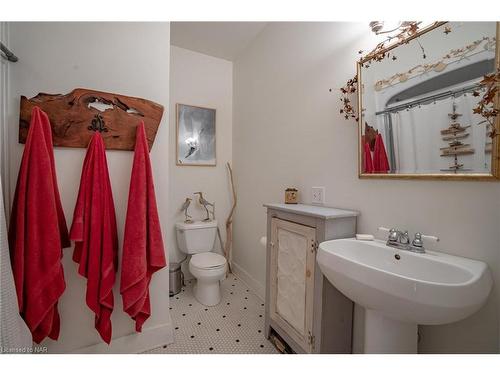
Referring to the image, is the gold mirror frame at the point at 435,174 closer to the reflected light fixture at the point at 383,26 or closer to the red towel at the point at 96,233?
the reflected light fixture at the point at 383,26

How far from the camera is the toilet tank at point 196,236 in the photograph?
2070mm

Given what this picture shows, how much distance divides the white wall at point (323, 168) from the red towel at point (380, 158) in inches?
2.9

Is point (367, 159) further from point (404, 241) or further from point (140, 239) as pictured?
point (140, 239)

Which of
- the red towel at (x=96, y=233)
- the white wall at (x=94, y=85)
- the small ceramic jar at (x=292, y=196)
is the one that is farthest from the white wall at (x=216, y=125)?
the small ceramic jar at (x=292, y=196)

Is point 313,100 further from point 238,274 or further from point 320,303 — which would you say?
point 238,274

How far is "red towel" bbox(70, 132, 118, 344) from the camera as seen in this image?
109 cm

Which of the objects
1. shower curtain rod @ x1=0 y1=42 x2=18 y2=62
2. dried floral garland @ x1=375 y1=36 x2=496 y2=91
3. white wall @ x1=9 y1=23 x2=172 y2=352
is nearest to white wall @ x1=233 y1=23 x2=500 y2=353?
dried floral garland @ x1=375 y1=36 x2=496 y2=91

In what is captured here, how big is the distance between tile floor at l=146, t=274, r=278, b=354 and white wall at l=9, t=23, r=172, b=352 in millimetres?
161

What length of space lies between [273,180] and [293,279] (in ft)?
2.87

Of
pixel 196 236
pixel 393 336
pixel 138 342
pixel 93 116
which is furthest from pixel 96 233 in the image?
pixel 393 336

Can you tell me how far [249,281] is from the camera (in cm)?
221

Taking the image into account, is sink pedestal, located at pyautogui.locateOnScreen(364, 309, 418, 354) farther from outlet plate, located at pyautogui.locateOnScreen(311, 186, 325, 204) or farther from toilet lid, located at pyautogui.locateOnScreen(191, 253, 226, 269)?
toilet lid, located at pyautogui.locateOnScreen(191, 253, 226, 269)

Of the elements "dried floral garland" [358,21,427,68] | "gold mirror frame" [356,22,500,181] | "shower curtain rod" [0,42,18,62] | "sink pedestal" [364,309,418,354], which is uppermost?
"dried floral garland" [358,21,427,68]
